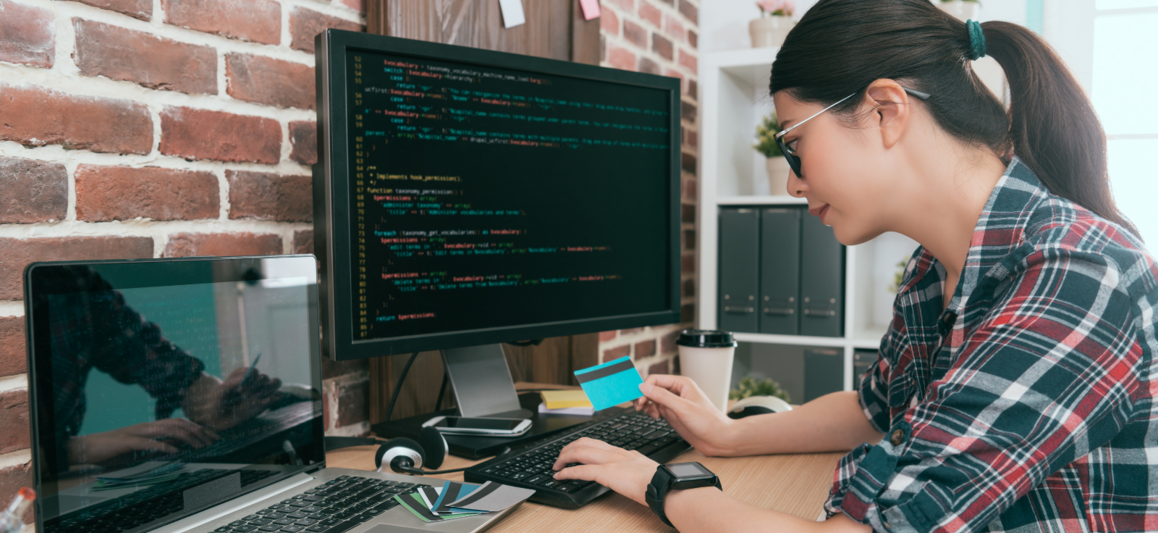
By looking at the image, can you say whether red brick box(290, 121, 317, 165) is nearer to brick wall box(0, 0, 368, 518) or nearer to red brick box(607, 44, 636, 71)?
brick wall box(0, 0, 368, 518)

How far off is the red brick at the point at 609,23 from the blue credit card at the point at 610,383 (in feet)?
3.24

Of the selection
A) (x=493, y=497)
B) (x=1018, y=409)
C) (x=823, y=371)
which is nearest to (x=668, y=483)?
(x=493, y=497)

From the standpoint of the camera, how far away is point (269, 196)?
95cm

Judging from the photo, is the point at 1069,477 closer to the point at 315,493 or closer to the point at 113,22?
the point at 315,493

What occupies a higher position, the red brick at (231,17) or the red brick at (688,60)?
the red brick at (688,60)

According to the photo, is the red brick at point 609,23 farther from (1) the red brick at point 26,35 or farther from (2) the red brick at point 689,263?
(1) the red brick at point 26,35

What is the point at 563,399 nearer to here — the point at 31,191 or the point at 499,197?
the point at 499,197

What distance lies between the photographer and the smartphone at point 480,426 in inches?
38.7

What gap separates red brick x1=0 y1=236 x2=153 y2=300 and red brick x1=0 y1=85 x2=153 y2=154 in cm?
10

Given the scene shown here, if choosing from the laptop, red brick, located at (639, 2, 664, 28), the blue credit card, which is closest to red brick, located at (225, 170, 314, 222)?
the laptop

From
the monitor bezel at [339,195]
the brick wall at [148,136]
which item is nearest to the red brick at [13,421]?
the brick wall at [148,136]

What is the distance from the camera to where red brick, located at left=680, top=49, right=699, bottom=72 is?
2.12 metres

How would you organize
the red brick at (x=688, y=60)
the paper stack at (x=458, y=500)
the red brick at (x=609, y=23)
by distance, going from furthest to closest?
1. the red brick at (x=688, y=60)
2. the red brick at (x=609, y=23)
3. the paper stack at (x=458, y=500)

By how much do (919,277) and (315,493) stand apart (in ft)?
2.47
